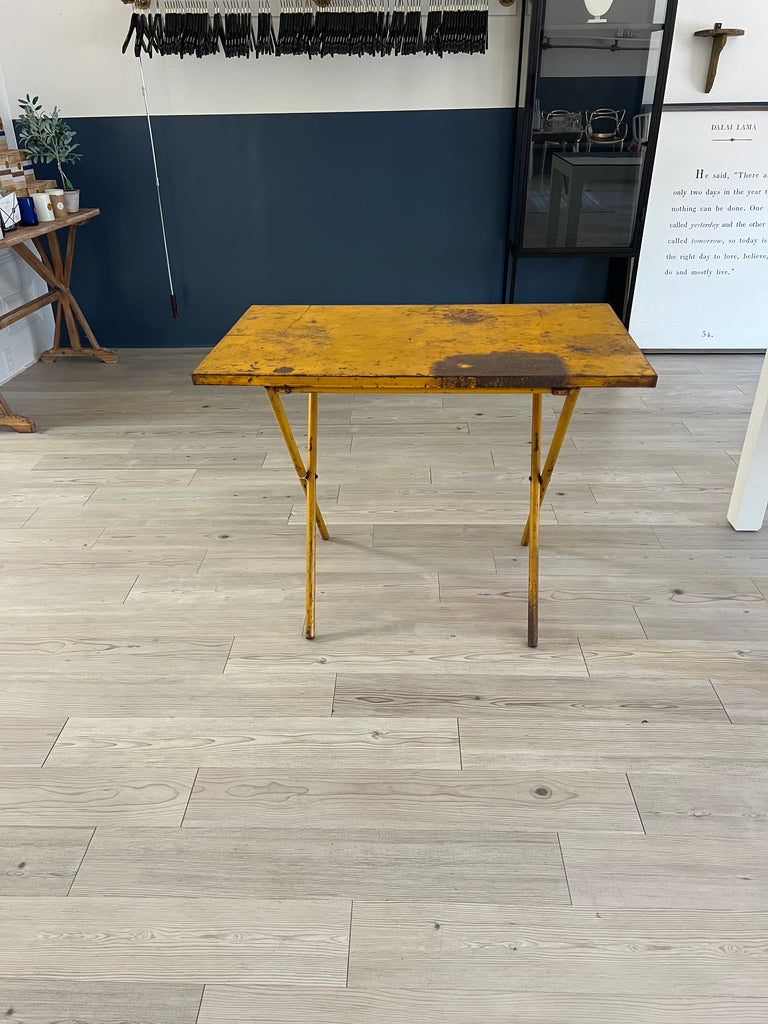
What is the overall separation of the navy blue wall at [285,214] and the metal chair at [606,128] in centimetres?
→ 47

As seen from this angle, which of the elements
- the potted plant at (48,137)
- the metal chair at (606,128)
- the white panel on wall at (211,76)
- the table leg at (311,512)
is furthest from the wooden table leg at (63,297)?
the metal chair at (606,128)

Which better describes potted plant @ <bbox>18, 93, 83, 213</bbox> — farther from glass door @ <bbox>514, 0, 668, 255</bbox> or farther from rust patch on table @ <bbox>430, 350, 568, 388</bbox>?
rust patch on table @ <bbox>430, 350, 568, 388</bbox>

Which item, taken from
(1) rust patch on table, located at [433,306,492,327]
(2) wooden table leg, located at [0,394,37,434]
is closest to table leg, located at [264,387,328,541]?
(1) rust patch on table, located at [433,306,492,327]

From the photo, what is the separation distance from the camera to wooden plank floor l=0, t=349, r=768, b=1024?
1.35 m

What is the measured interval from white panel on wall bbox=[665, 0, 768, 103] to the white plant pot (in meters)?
0.47

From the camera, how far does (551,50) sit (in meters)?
3.59

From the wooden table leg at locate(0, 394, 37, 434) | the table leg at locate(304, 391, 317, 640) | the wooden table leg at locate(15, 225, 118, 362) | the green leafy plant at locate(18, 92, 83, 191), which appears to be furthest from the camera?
the wooden table leg at locate(15, 225, 118, 362)

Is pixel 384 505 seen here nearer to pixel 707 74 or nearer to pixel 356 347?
pixel 356 347

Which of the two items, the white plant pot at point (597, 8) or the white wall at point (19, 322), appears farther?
the white wall at point (19, 322)

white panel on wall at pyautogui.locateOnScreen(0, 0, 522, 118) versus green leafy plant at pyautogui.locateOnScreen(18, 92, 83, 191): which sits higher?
white panel on wall at pyautogui.locateOnScreen(0, 0, 522, 118)

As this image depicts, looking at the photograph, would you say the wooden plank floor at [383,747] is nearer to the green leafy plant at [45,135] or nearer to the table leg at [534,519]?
the table leg at [534,519]

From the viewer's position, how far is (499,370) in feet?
5.80

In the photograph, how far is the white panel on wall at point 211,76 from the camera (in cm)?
390

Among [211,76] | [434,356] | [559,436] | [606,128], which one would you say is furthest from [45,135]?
[559,436]
